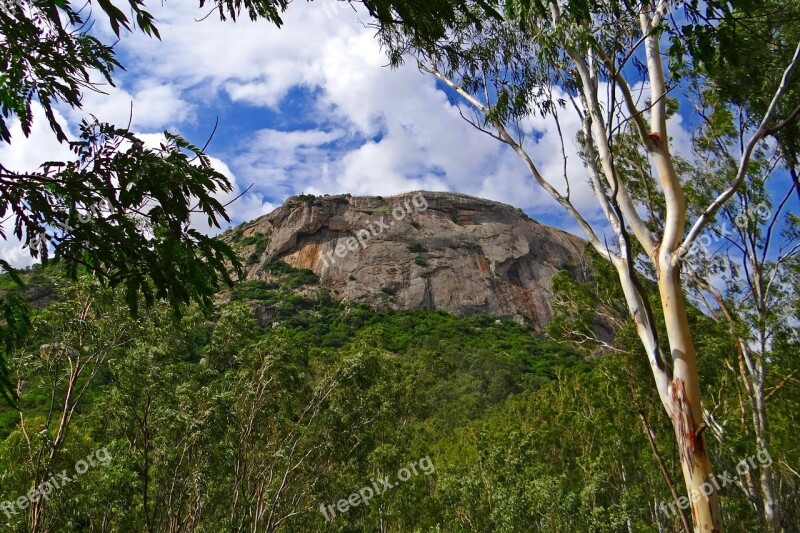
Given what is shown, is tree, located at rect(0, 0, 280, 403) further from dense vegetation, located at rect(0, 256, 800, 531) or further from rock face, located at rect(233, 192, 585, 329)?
rock face, located at rect(233, 192, 585, 329)

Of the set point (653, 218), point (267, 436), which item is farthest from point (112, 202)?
point (267, 436)

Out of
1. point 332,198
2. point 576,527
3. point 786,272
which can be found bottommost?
point 576,527

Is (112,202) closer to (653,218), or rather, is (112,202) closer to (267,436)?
(653,218)

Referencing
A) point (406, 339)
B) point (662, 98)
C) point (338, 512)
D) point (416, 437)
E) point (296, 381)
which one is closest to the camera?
point (662, 98)

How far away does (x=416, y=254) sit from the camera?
71750 mm

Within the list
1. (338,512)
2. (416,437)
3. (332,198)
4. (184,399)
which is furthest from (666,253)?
(332,198)

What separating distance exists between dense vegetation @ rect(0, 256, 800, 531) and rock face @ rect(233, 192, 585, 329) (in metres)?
49.3

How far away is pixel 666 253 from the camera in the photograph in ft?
14.7

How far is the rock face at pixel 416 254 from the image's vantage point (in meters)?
66.9

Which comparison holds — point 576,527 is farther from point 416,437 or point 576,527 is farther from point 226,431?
point 226,431

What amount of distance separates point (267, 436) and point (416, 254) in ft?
201

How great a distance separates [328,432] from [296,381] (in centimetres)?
131

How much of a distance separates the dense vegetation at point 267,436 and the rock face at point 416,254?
162 ft

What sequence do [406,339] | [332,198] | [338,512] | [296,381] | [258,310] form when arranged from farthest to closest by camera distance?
[332,198]
[258,310]
[406,339]
[338,512]
[296,381]
